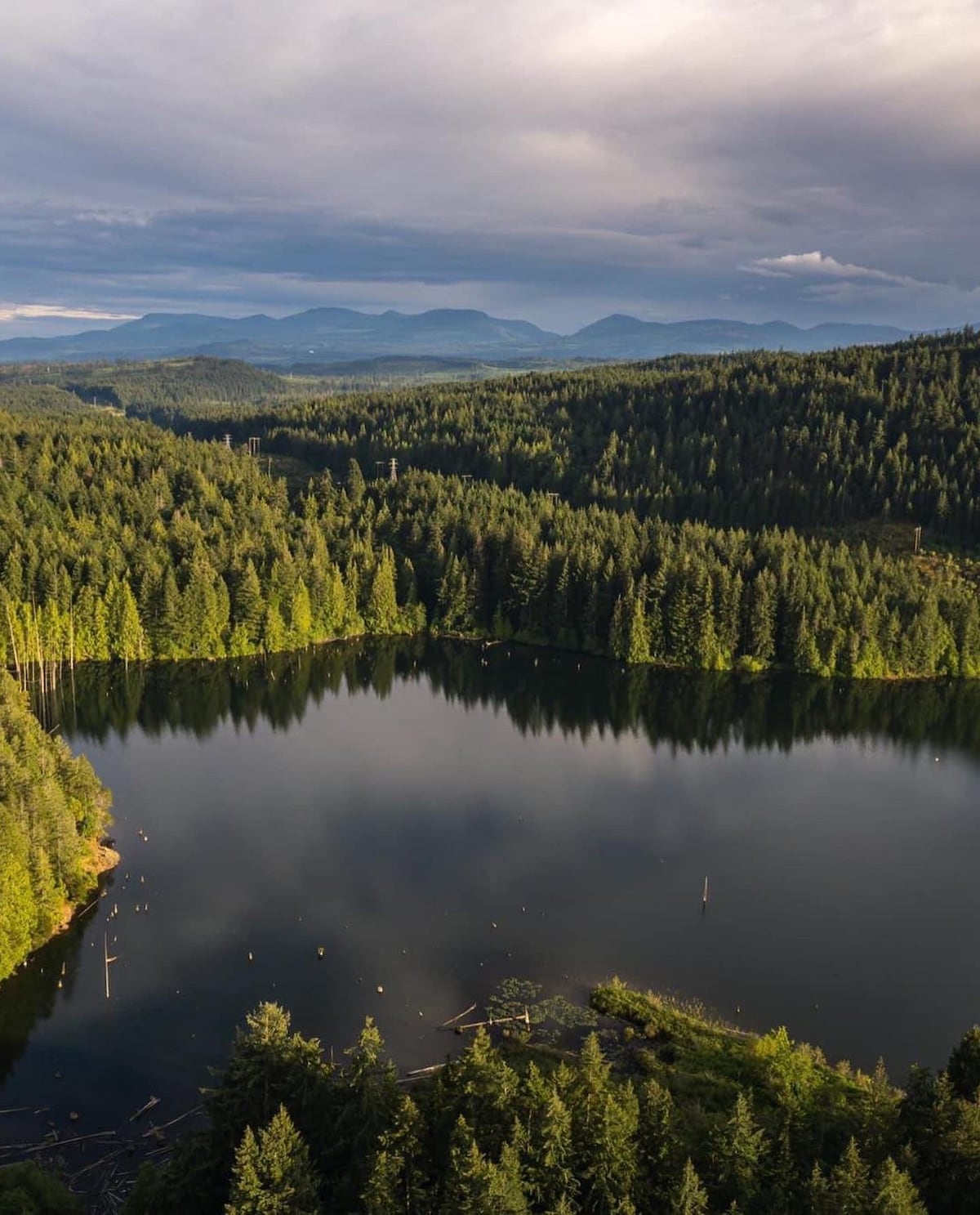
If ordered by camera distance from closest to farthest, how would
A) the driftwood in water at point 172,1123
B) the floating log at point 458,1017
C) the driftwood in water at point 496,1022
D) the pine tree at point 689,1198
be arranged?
the pine tree at point 689,1198 < the driftwood in water at point 172,1123 < the driftwood in water at point 496,1022 < the floating log at point 458,1017

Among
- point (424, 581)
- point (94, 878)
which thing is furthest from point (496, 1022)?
point (424, 581)

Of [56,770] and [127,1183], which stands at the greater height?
[56,770]

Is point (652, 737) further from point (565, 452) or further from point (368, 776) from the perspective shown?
point (565, 452)

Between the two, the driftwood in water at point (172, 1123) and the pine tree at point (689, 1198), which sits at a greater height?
the pine tree at point (689, 1198)

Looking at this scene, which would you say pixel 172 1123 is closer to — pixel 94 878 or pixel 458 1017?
pixel 458 1017

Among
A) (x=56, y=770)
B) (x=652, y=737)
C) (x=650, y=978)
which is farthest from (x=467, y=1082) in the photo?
(x=652, y=737)

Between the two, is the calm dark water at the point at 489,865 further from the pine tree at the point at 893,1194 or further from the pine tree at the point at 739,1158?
the pine tree at the point at 893,1194

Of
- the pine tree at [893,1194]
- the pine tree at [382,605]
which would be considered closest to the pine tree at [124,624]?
the pine tree at [382,605]
